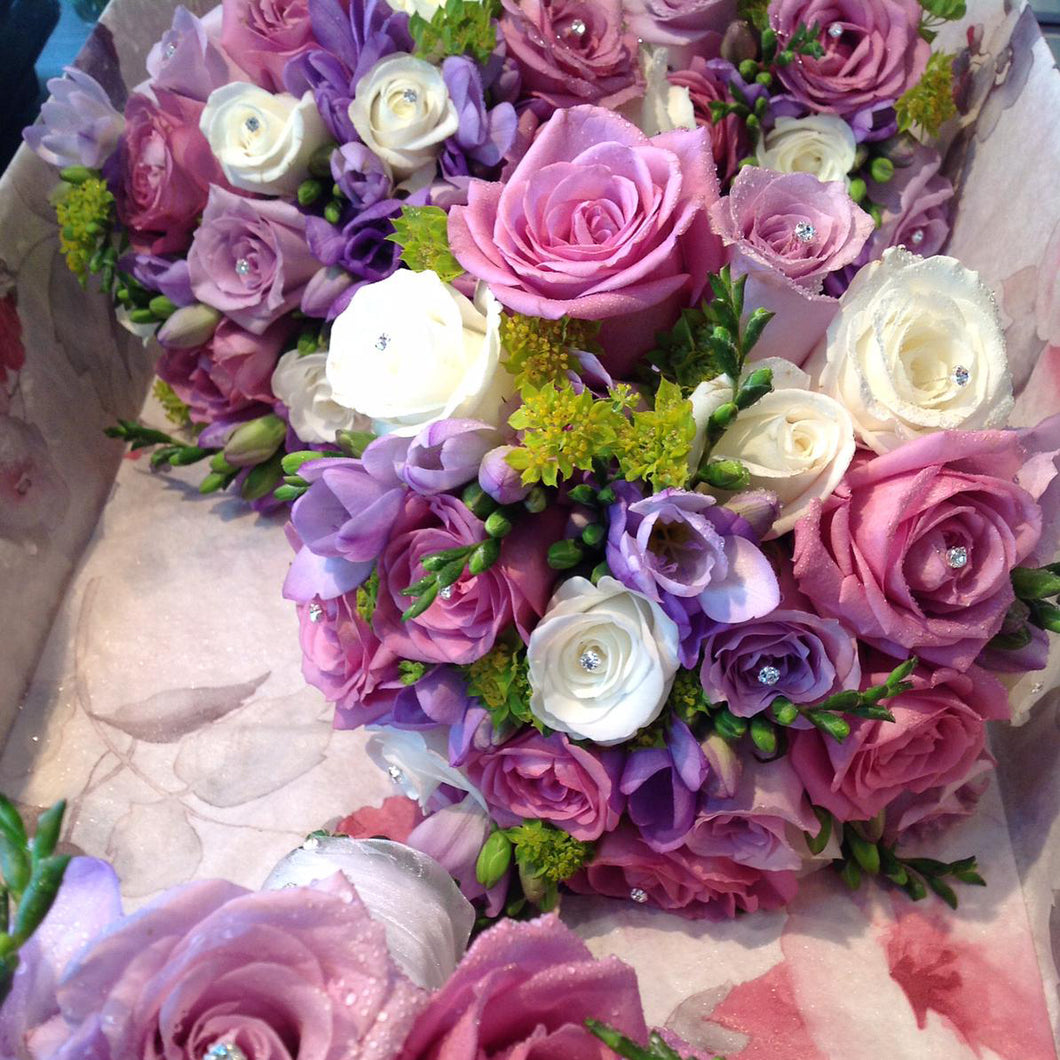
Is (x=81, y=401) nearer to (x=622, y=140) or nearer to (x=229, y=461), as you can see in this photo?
(x=229, y=461)

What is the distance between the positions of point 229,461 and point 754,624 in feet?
1.45

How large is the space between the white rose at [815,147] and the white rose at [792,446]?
11.9 inches

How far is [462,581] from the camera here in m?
0.46

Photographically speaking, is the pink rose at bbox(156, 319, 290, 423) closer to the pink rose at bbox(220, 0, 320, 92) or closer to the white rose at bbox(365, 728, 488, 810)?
the pink rose at bbox(220, 0, 320, 92)

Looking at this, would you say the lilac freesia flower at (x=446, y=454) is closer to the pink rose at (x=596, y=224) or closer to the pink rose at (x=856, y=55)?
the pink rose at (x=596, y=224)

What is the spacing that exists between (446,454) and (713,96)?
38 cm

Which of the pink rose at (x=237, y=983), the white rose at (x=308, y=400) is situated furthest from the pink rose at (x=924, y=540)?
the white rose at (x=308, y=400)

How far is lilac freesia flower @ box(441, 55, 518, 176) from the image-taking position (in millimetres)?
593

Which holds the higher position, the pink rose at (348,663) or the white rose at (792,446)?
the white rose at (792,446)

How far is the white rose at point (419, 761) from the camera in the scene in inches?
20.7

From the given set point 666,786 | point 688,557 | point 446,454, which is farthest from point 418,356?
point 666,786

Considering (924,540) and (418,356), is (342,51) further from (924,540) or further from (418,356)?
(924,540)

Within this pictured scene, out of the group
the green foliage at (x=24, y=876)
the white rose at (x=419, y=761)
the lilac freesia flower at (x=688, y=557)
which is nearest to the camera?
the green foliage at (x=24, y=876)

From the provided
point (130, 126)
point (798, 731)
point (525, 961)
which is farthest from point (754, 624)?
point (130, 126)
